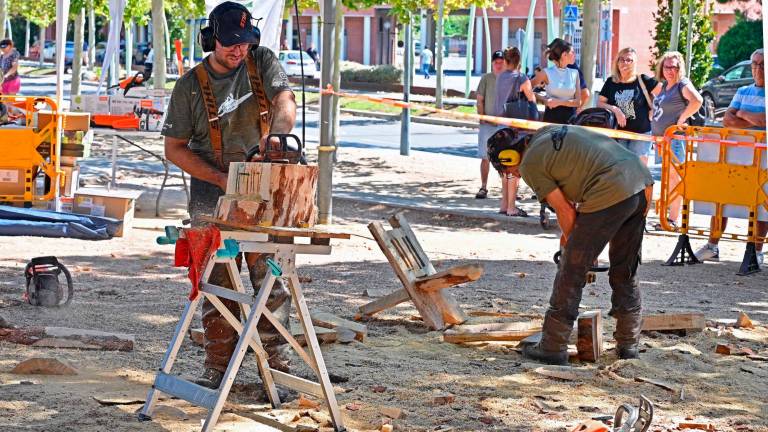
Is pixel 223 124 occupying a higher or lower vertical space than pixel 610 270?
higher

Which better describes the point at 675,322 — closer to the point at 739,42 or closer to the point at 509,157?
the point at 509,157

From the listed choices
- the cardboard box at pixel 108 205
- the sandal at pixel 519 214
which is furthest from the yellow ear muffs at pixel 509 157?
the sandal at pixel 519 214

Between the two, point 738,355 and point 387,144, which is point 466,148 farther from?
point 738,355

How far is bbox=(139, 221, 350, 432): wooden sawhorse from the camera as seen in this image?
504 cm

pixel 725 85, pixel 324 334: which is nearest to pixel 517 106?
pixel 324 334

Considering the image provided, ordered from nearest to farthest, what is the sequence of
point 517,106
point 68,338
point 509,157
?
point 509,157 < point 68,338 < point 517,106

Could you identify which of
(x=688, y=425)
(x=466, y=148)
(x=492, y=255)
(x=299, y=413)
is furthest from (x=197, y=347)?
(x=466, y=148)

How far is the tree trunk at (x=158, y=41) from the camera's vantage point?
21156 millimetres

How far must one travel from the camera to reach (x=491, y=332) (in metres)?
Answer: 7.42

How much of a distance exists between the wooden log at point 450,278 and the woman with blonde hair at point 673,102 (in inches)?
201

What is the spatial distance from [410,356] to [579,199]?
137 cm

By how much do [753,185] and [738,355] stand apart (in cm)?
364

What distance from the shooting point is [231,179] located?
17.1 feet

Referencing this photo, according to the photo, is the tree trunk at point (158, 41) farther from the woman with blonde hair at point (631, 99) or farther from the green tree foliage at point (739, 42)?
the green tree foliage at point (739, 42)
